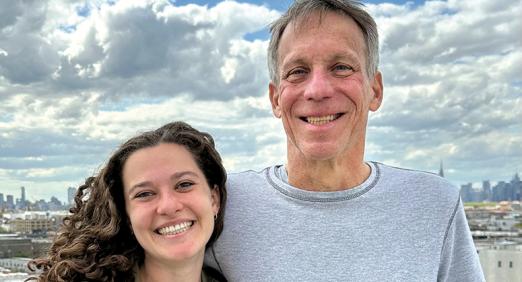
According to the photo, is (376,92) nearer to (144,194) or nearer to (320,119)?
(320,119)

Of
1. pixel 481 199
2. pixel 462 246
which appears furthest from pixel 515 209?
pixel 462 246

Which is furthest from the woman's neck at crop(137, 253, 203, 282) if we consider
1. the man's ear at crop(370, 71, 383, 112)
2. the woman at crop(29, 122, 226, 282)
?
the man's ear at crop(370, 71, 383, 112)

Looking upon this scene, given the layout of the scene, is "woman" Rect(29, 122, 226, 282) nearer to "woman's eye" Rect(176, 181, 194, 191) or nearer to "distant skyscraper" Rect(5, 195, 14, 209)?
"woman's eye" Rect(176, 181, 194, 191)

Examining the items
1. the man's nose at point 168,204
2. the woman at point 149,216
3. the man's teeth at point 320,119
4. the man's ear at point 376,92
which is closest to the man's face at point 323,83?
the man's teeth at point 320,119

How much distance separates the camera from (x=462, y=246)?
231 cm

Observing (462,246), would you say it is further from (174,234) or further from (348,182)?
(174,234)

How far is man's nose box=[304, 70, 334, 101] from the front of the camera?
7.05 feet

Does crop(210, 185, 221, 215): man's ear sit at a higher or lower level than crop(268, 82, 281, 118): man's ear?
lower

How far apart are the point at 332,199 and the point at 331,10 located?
0.60 metres

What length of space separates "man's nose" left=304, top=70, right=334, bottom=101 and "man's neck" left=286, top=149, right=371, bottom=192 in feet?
0.74

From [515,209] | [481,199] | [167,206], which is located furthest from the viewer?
[481,199]

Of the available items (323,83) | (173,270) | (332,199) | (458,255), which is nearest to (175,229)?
(173,270)

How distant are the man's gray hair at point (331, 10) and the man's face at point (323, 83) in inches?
0.9

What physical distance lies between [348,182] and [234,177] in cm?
41
